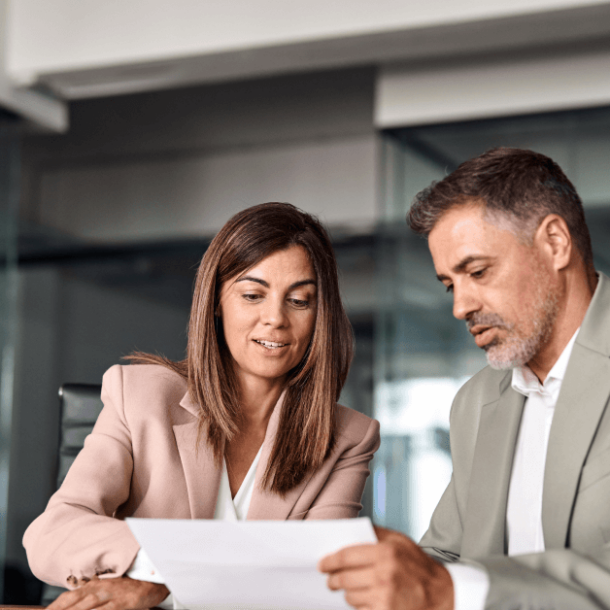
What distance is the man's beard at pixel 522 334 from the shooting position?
1.41 meters

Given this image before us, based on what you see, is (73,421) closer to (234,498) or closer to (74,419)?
(74,419)

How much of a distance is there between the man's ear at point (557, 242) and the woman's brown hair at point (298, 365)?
522 millimetres

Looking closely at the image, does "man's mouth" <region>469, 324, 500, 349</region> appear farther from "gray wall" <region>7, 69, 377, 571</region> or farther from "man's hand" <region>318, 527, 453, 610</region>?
"gray wall" <region>7, 69, 377, 571</region>

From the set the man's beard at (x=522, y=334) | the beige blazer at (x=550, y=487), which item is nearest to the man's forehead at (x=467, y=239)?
the man's beard at (x=522, y=334)

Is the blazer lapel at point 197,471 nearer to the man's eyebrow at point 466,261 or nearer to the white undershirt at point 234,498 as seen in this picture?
the white undershirt at point 234,498

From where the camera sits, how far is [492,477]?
4.90 ft

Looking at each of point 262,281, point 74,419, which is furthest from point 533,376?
point 74,419

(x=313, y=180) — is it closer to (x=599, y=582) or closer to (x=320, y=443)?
(x=320, y=443)

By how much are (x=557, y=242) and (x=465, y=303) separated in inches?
7.9

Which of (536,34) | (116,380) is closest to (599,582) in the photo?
(116,380)

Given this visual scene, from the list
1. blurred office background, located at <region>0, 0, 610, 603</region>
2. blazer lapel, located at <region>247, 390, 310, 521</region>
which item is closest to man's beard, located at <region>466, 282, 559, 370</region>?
blazer lapel, located at <region>247, 390, 310, 521</region>

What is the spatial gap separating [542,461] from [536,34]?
2972 mm

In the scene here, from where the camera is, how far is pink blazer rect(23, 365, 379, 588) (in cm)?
144

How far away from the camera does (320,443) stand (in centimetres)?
175
